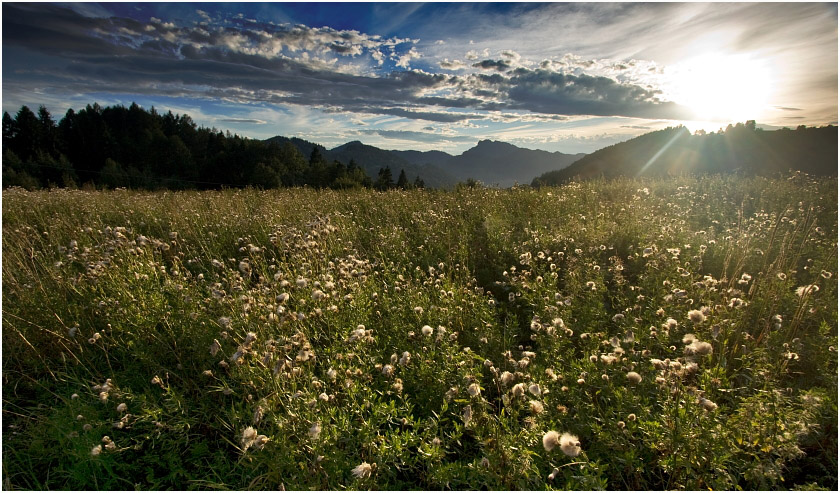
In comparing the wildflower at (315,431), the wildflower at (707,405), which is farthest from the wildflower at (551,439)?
the wildflower at (315,431)

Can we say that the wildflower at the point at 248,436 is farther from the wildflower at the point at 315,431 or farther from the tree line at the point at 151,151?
the tree line at the point at 151,151

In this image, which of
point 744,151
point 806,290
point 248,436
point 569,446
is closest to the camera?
point 569,446

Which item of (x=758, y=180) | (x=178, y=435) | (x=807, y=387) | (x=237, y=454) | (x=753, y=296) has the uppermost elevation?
(x=758, y=180)

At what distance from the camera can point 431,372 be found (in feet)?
8.57

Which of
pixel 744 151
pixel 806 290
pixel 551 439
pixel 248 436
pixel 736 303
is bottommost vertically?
pixel 248 436

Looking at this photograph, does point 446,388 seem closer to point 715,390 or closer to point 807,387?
point 715,390

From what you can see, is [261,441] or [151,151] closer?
[261,441]

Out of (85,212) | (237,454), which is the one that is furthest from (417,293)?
(85,212)

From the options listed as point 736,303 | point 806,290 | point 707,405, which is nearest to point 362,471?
point 707,405

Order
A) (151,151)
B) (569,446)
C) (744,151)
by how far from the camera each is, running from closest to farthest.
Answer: (569,446) < (744,151) < (151,151)

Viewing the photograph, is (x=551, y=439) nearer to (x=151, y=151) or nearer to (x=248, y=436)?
(x=248, y=436)

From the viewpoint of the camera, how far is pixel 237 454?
2549 mm

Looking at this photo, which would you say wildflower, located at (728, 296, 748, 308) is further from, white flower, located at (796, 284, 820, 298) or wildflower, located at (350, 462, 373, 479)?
wildflower, located at (350, 462, 373, 479)

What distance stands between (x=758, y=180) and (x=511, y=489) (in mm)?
11063
